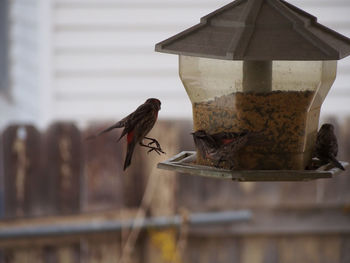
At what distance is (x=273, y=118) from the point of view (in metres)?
2.54

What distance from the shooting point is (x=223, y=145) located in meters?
2.44

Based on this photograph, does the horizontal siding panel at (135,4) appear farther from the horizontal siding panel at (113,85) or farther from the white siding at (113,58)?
the horizontal siding panel at (113,85)

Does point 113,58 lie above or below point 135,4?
below

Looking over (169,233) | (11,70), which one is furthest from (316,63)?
(11,70)

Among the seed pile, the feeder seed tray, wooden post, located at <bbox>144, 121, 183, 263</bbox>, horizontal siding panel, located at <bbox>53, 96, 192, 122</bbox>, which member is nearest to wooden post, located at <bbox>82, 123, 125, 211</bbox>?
wooden post, located at <bbox>144, 121, 183, 263</bbox>

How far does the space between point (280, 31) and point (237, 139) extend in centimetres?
39

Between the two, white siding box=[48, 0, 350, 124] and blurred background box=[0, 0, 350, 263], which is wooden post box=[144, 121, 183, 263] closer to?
blurred background box=[0, 0, 350, 263]

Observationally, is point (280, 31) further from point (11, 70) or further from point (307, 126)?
point (11, 70)

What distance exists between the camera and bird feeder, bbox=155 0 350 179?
2385mm

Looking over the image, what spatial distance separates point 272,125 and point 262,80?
0.17 m

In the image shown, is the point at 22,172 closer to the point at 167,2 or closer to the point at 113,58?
the point at 113,58

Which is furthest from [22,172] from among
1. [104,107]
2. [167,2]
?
[167,2]

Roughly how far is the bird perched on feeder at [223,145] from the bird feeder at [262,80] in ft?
0.31

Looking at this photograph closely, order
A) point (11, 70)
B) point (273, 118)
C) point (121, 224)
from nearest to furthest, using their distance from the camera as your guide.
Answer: point (273, 118) → point (121, 224) → point (11, 70)
